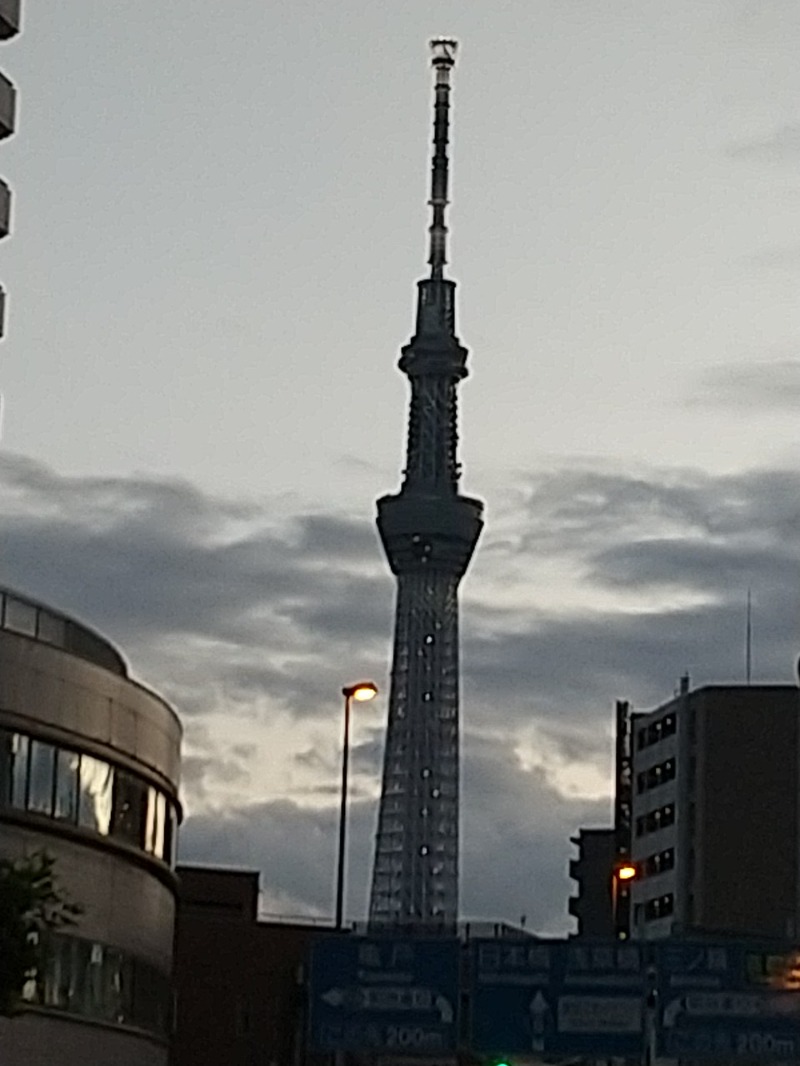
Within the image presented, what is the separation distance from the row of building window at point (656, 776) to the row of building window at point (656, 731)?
164cm

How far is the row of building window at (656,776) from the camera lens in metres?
163

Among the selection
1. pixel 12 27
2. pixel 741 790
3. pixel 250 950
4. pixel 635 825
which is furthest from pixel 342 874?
pixel 635 825

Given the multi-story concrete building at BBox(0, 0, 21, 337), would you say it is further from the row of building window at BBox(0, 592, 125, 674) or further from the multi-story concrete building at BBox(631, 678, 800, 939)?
the multi-story concrete building at BBox(631, 678, 800, 939)

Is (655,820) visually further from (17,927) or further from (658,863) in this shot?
(17,927)

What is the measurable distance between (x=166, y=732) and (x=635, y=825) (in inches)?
4027

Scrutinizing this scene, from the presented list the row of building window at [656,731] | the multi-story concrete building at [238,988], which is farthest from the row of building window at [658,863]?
the multi-story concrete building at [238,988]

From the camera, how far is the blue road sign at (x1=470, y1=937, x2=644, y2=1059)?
60062 mm

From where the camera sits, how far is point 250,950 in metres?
94.1

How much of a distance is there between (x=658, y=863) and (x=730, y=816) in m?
6.50

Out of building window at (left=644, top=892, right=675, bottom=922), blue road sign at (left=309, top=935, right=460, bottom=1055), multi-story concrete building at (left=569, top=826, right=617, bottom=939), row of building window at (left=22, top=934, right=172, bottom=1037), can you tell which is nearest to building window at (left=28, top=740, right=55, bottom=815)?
row of building window at (left=22, top=934, right=172, bottom=1037)

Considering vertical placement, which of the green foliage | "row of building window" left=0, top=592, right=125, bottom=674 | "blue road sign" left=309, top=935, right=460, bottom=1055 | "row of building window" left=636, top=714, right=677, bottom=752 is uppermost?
"row of building window" left=636, top=714, right=677, bottom=752

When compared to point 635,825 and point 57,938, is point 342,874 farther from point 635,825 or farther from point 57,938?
point 635,825

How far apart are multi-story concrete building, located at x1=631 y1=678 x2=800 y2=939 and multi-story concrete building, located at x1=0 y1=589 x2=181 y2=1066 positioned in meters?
87.7

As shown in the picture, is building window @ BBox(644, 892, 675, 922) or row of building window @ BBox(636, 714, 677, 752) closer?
building window @ BBox(644, 892, 675, 922)
